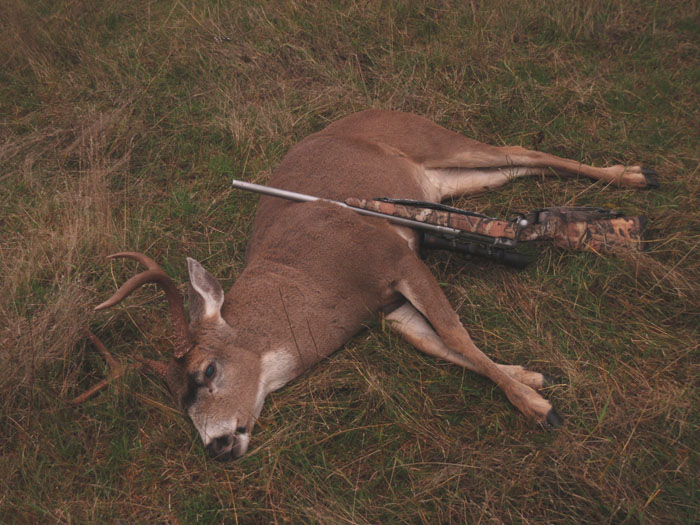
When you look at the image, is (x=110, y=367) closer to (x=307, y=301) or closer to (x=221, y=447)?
(x=221, y=447)

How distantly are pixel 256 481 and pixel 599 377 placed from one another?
76.5 inches

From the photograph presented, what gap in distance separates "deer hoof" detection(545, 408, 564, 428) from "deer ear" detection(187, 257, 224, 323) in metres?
1.92

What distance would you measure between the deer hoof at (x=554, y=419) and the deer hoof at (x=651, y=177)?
2237 millimetres

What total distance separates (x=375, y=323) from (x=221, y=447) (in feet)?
4.04

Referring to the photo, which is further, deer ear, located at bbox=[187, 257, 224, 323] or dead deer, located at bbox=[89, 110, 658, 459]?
deer ear, located at bbox=[187, 257, 224, 323]

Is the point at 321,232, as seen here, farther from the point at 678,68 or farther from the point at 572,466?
the point at 678,68

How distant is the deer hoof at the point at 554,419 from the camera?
2951 mm

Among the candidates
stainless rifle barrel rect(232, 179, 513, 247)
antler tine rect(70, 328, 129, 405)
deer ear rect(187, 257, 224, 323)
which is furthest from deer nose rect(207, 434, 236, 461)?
stainless rifle barrel rect(232, 179, 513, 247)

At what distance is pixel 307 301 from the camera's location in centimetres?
353

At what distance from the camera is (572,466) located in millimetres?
2684

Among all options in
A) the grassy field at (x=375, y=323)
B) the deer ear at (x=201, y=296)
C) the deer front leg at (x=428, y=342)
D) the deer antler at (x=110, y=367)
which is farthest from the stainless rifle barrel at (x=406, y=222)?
the deer antler at (x=110, y=367)

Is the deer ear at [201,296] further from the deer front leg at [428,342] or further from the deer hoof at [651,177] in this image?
the deer hoof at [651,177]

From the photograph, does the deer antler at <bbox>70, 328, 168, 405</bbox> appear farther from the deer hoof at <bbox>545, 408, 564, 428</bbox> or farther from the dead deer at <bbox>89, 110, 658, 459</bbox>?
the deer hoof at <bbox>545, 408, 564, 428</bbox>

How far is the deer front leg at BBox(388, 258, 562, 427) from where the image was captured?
120 inches
